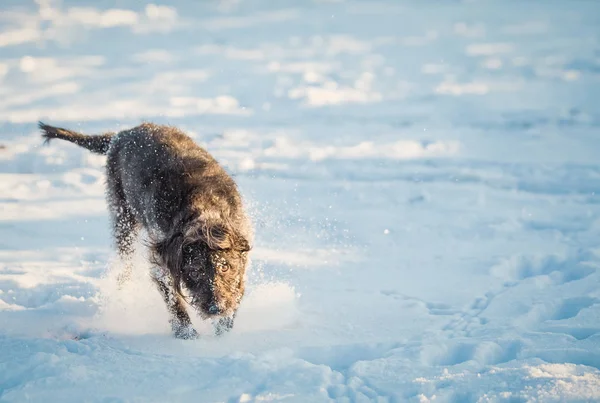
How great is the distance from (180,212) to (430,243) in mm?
2565

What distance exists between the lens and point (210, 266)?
371 cm

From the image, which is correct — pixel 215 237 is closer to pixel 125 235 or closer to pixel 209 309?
pixel 209 309

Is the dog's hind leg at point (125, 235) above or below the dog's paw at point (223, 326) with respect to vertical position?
above

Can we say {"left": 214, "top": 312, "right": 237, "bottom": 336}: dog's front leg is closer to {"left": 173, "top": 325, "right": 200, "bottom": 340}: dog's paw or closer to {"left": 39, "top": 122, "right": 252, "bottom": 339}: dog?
{"left": 39, "top": 122, "right": 252, "bottom": 339}: dog

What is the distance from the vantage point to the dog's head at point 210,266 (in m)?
3.68

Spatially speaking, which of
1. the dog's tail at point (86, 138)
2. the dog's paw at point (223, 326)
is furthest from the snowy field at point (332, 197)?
the dog's tail at point (86, 138)

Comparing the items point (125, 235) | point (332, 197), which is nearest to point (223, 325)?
point (125, 235)

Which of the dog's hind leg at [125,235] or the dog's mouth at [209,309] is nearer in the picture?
the dog's mouth at [209,309]

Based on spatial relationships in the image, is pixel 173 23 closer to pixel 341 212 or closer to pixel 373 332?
pixel 341 212

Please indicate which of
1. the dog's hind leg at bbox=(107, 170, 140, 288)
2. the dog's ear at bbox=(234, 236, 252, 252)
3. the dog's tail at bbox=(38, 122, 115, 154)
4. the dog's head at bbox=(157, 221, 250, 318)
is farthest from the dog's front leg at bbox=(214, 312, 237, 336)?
the dog's tail at bbox=(38, 122, 115, 154)

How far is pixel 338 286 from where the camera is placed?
4980 millimetres

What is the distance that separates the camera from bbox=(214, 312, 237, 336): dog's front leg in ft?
13.7

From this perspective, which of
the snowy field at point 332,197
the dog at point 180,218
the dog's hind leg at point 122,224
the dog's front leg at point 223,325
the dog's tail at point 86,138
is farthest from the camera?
the dog's tail at point 86,138

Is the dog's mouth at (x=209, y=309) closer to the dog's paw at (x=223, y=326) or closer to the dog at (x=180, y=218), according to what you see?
the dog at (x=180, y=218)
